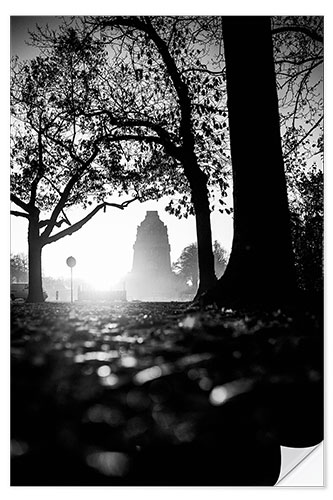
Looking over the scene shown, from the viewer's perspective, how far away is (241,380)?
92cm

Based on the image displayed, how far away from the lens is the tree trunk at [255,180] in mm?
2967

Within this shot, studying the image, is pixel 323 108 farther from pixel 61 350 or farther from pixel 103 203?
pixel 61 350

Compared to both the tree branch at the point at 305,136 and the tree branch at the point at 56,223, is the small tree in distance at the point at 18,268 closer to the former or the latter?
the tree branch at the point at 56,223

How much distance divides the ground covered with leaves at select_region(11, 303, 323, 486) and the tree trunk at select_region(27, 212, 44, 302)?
2605 mm

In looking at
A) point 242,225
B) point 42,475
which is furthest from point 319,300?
point 42,475

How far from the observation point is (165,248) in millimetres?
4484

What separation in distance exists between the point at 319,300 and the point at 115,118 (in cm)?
327

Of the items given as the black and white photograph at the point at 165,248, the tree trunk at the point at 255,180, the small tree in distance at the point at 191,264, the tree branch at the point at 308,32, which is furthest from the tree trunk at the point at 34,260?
the tree branch at the point at 308,32

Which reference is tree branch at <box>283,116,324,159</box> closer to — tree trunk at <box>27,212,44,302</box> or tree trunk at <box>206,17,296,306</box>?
tree trunk at <box>206,17,296,306</box>

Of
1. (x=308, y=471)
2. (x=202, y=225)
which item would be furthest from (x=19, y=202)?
(x=308, y=471)

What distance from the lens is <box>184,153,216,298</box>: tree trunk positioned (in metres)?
4.75

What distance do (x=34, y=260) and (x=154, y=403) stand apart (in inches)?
130
